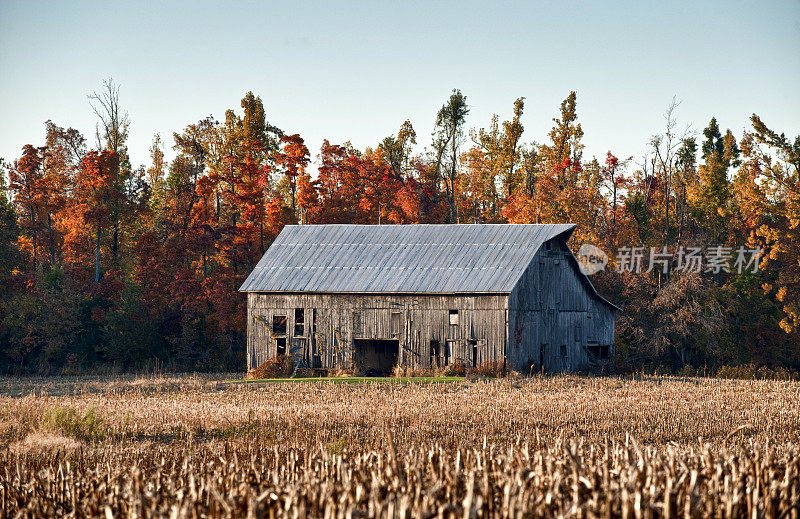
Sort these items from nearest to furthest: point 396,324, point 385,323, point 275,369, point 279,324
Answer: point 275,369
point 396,324
point 385,323
point 279,324

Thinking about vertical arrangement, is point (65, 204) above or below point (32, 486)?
above

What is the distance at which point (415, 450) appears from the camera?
39.3 ft

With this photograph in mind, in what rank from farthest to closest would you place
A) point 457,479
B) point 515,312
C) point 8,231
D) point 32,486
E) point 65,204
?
point 65,204 < point 8,231 < point 515,312 < point 32,486 < point 457,479

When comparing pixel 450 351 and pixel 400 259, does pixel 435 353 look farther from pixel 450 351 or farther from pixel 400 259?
pixel 400 259

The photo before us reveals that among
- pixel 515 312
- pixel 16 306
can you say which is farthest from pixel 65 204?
pixel 515 312

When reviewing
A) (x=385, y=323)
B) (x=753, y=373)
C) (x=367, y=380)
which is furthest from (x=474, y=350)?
(x=753, y=373)

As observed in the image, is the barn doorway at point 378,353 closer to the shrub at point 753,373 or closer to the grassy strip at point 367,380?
the grassy strip at point 367,380

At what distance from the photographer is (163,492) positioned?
30.7 ft

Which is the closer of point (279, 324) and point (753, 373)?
point (279, 324)

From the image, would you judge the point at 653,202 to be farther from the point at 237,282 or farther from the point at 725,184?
the point at 237,282

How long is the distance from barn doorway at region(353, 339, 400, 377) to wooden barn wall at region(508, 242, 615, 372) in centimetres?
547

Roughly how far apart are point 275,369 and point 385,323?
199 inches

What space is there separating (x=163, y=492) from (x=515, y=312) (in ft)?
94.5

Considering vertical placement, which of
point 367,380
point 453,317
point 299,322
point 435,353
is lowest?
point 367,380
